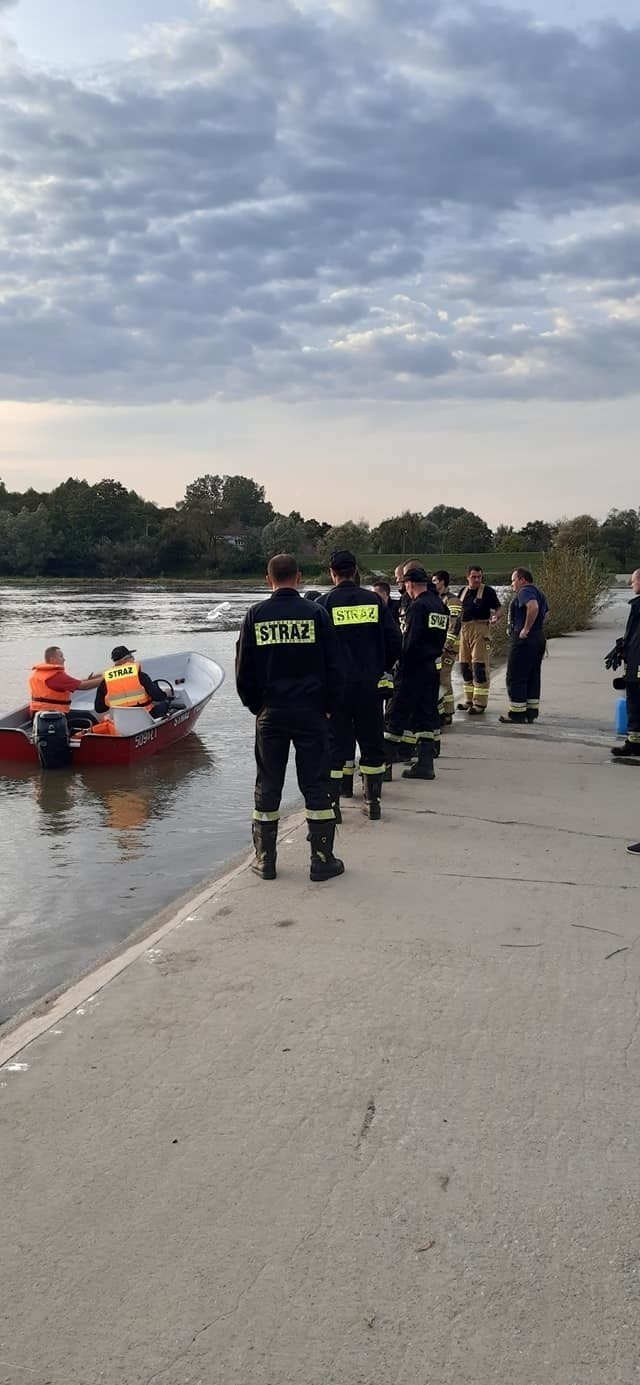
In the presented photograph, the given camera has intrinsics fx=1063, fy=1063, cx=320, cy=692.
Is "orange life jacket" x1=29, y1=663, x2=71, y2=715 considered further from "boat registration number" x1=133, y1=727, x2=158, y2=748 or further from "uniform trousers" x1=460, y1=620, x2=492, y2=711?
"uniform trousers" x1=460, y1=620, x2=492, y2=711

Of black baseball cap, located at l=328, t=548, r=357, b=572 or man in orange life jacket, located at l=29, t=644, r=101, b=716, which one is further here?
man in orange life jacket, located at l=29, t=644, r=101, b=716

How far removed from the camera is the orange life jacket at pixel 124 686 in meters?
12.7

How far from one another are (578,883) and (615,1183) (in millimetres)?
2949

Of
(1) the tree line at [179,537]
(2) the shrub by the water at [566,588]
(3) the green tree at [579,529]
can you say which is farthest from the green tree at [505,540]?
(2) the shrub by the water at [566,588]

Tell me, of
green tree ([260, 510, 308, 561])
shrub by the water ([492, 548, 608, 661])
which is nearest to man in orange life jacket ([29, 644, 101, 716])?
shrub by the water ([492, 548, 608, 661])

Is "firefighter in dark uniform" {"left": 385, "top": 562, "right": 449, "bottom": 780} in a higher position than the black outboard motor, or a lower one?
higher

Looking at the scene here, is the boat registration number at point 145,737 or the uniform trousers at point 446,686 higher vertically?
the uniform trousers at point 446,686

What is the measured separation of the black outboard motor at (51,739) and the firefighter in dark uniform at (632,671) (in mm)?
5927

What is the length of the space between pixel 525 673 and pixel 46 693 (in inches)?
218

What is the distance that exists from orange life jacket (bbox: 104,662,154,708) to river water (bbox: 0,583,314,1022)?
795 millimetres

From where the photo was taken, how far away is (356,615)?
7562 mm

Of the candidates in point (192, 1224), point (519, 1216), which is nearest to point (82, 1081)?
point (192, 1224)

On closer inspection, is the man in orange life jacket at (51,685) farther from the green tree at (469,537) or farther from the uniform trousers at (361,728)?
the green tree at (469,537)

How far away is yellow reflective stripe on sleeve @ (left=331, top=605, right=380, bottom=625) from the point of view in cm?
755
